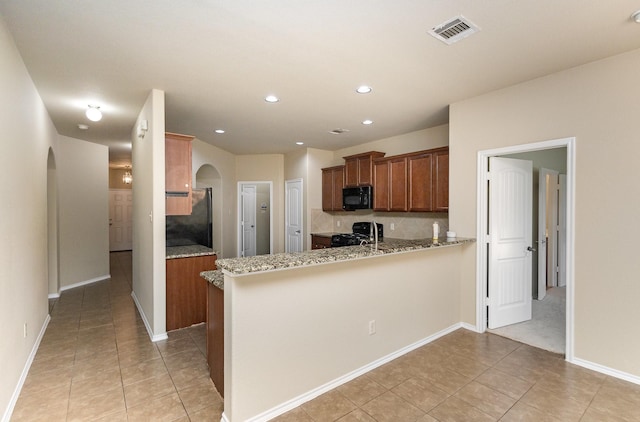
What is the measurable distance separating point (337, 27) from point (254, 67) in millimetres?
916

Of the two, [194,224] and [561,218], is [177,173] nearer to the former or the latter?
[194,224]

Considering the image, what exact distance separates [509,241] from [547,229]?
1.93 meters

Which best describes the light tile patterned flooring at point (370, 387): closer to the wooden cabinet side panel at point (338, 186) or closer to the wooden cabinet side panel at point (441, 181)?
the wooden cabinet side panel at point (441, 181)

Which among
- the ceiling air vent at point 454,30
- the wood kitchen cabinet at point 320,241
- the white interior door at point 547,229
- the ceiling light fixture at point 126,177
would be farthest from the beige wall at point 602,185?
the ceiling light fixture at point 126,177

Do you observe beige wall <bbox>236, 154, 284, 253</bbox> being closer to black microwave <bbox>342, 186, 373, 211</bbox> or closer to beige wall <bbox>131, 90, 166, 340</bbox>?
black microwave <bbox>342, 186, 373, 211</bbox>

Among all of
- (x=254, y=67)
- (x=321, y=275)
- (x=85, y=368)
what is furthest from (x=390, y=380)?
(x=254, y=67)

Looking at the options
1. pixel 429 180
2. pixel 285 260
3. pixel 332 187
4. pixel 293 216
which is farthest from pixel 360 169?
pixel 285 260

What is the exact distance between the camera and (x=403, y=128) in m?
4.82

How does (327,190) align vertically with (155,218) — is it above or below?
above

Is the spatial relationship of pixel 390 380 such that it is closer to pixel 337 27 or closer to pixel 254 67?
pixel 337 27

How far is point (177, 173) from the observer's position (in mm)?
3652

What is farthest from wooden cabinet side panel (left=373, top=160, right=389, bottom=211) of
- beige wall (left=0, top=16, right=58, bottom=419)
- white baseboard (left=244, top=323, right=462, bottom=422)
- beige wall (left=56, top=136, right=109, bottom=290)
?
beige wall (left=56, top=136, right=109, bottom=290)

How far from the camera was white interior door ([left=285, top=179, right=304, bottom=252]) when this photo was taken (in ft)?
21.2

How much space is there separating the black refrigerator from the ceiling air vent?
169 inches
